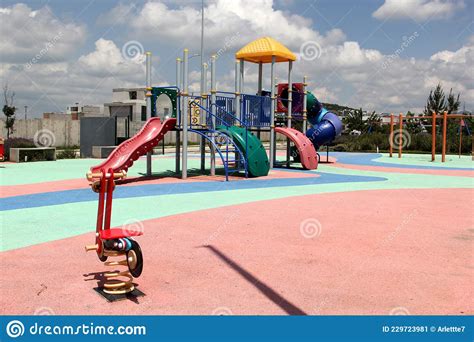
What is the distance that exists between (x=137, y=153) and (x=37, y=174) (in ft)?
16.6

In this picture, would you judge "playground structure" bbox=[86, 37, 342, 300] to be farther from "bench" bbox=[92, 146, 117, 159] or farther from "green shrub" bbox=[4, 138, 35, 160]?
"green shrub" bbox=[4, 138, 35, 160]

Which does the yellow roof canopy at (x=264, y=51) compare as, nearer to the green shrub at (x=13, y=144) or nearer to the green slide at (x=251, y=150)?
the green slide at (x=251, y=150)

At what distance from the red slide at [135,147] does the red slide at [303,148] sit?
6156 mm

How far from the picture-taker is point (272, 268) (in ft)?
18.1

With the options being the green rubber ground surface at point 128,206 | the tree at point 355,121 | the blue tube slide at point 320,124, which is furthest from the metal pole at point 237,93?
the tree at point 355,121

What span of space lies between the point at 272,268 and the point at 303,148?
47.2 feet

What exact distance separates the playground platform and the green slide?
3.87 m

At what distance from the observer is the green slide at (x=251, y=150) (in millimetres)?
16078

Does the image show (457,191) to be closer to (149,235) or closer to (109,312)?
(149,235)

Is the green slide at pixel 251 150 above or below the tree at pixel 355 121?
below

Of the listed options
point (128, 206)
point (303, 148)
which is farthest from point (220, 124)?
point (128, 206)

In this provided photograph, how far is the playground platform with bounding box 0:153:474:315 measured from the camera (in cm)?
442

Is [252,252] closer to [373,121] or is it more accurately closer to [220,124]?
[220,124]

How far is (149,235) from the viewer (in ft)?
23.1
